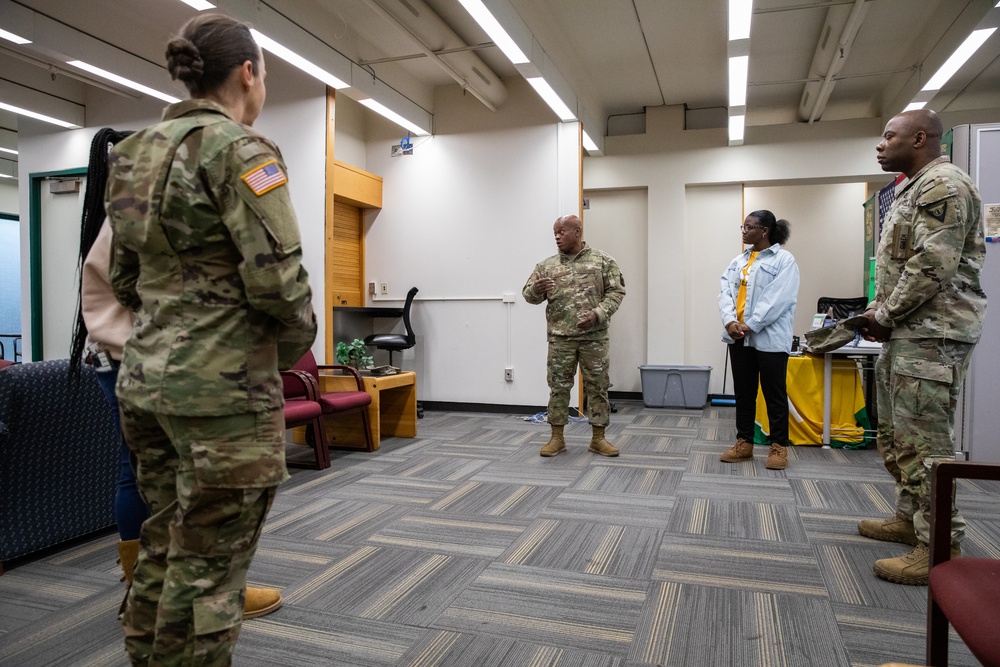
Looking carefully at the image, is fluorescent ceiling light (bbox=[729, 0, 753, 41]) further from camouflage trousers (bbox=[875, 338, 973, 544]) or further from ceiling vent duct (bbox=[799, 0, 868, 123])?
camouflage trousers (bbox=[875, 338, 973, 544])

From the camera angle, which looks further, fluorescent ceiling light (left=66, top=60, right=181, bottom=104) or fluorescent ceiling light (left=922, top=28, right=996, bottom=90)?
fluorescent ceiling light (left=66, top=60, right=181, bottom=104)

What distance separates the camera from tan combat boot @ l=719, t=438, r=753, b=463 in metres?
3.64

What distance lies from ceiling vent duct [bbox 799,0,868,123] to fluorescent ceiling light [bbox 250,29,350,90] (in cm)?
332

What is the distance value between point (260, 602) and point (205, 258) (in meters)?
1.17

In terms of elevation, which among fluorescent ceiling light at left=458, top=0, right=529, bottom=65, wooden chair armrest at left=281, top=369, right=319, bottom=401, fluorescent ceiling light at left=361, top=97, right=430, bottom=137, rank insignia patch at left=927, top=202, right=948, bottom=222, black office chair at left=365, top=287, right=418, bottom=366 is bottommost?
wooden chair armrest at left=281, top=369, right=319, bottom=401

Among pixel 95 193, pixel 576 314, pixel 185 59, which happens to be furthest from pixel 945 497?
pixel 576 314

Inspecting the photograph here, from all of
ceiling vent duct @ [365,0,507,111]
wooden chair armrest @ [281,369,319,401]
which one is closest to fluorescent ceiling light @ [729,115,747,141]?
ceiling vent duct @ [365,0,507,111]

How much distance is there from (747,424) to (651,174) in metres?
3.49

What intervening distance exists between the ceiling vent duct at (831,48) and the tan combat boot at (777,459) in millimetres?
2717

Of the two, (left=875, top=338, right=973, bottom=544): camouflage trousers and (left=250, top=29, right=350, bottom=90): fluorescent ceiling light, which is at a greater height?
(left=250, top=29, right=350, bottom=90): fluorescent ceiling light

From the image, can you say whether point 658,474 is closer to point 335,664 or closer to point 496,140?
point 335,664

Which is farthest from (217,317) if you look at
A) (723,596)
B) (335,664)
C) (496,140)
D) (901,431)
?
(496,140)

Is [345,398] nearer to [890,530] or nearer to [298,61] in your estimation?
[298,61]

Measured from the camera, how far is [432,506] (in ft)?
9.34
